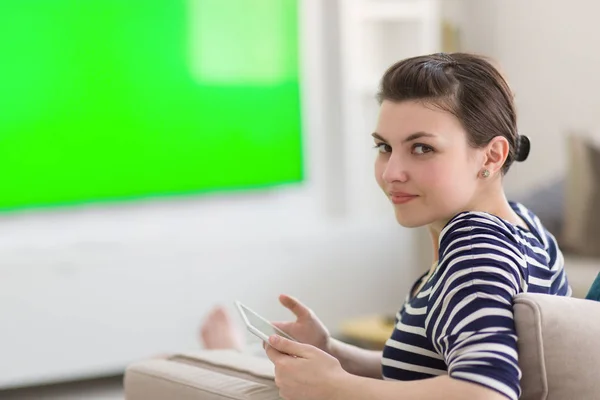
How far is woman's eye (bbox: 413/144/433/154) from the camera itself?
5.09 feet

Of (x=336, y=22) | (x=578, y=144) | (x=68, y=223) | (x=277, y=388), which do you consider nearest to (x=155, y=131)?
(x=68, y=223)

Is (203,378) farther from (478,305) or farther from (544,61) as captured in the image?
(544,61)

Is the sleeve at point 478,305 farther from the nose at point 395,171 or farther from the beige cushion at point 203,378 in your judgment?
the beige cushion at point 203,378

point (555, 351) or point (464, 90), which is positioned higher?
point (464, 90)

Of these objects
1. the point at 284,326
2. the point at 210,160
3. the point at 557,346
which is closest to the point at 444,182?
the point at 557,346

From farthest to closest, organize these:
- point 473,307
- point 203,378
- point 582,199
Result: point 582,199 → point 203,378 → point 473,307

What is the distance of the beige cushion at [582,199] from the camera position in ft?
13.7

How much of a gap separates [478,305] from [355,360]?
677 millimetres

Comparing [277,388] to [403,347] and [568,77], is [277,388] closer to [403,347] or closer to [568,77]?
[403,347]

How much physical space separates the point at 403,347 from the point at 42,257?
2.83 meters

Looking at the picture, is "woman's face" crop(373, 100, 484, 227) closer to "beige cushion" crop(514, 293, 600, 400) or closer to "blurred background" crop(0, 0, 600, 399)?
"beige cushion" crop(514, 293, 600, 400)

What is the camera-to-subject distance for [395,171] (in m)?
1.57

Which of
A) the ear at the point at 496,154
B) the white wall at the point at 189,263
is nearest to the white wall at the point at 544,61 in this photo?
the white wall at the point at 189,263

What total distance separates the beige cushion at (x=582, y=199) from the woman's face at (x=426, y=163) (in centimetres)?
272
